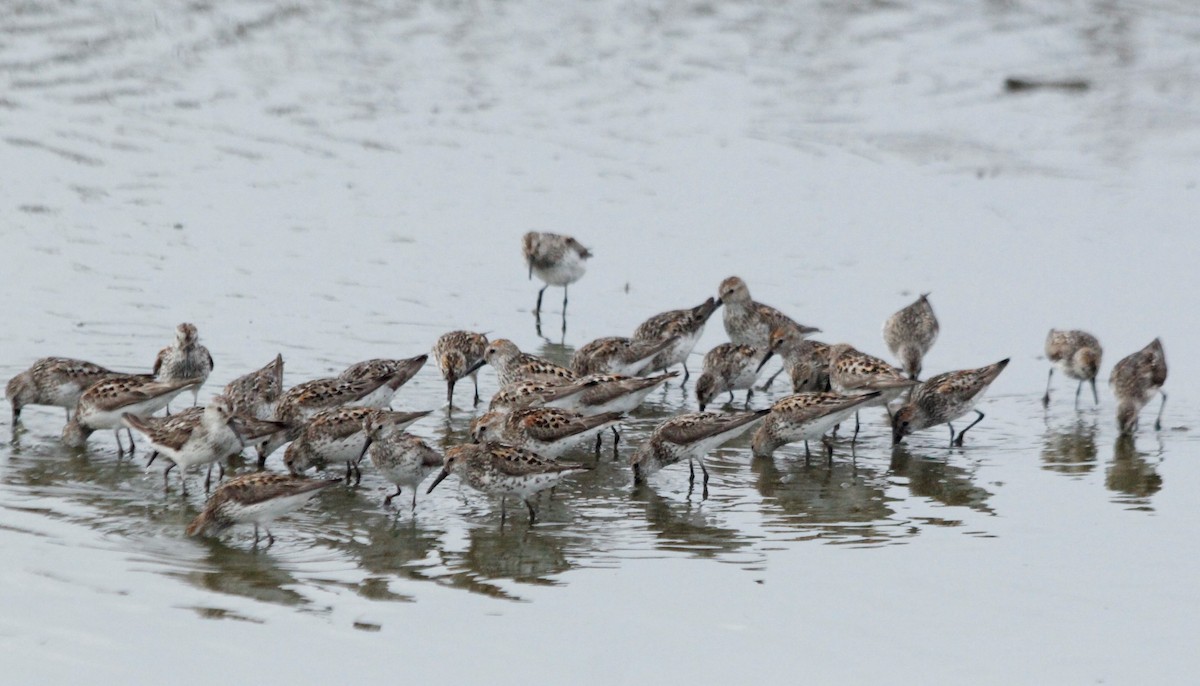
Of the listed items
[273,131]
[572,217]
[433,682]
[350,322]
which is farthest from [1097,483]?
[273,131]

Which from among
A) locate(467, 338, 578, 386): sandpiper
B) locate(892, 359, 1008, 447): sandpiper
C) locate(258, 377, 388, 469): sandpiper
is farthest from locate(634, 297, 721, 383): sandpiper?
locate(258, 377, 388, 469): sandpiper

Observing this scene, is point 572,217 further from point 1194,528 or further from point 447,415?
point 1194,528

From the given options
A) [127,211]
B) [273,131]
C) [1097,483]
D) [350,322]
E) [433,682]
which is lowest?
[433,682]

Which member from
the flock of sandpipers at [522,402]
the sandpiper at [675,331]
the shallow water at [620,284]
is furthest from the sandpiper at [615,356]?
the shallow water at [620,284]

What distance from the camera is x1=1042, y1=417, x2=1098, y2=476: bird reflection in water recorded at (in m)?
12.0

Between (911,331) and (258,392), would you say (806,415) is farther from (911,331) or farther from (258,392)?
(258,392)

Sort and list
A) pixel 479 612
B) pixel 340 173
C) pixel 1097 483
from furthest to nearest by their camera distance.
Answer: pixel 340 173 → pixel 1097 483 → pixel 479 612

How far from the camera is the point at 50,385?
485 inches

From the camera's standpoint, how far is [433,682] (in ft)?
25.2

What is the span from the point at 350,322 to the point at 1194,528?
7.82 meters

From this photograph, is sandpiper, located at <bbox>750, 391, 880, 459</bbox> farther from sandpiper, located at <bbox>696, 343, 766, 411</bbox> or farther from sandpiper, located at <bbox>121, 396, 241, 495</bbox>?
sandpiper, located at <bbox>121, 396, 241, 495</bbox>

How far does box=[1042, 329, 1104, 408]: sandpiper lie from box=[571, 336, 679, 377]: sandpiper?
10.5ft

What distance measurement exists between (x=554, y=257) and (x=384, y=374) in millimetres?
4030

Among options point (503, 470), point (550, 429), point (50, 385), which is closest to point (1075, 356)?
point (550, 429)
